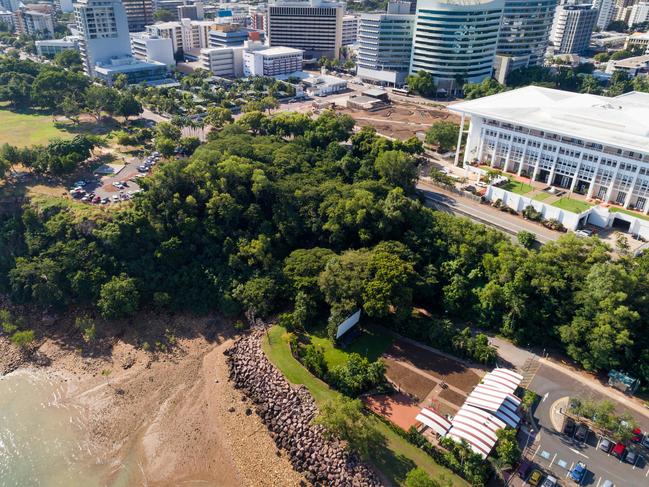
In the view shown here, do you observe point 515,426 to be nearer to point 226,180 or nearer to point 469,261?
point 469,261

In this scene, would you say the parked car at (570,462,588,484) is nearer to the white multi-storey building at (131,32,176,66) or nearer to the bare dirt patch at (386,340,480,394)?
the bare dirt patch at (386,340,480,394)

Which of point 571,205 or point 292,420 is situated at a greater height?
point 571,205

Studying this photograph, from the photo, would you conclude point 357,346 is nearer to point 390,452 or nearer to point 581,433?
point 390,452

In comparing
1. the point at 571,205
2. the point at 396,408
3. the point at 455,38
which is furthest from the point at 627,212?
the point at 455,38

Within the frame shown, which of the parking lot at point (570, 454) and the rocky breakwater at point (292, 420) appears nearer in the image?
the parking lot at point (570, 454)

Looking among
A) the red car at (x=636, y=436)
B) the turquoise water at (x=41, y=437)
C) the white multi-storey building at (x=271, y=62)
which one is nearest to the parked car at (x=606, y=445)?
the red car at (x=636, y=436)

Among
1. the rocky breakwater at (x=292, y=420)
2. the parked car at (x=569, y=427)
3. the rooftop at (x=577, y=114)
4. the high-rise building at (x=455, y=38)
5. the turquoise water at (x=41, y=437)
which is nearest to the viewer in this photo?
the rocky breakwater at (x=292, y=420)

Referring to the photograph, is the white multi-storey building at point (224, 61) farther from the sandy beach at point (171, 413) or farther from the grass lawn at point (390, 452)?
the grass lawn at point (390, 452)

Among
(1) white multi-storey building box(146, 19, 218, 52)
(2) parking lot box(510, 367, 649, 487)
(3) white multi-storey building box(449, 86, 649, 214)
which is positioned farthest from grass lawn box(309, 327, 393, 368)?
(1) white multi-storey building box(146, 19, 218, 52)
